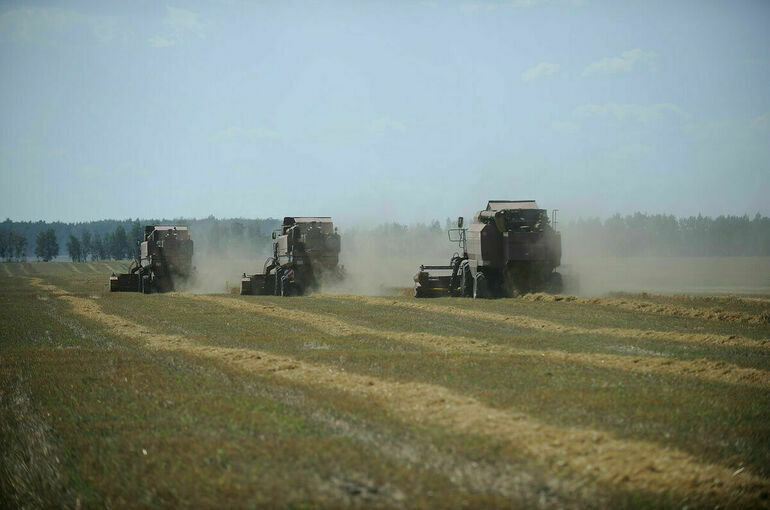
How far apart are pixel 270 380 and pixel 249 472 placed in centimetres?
584

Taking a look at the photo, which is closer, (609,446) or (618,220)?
(609,446)

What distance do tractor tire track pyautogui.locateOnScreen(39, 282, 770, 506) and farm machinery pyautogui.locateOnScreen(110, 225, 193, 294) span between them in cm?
3724

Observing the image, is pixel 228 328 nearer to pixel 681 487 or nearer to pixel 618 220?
pixel 681 487

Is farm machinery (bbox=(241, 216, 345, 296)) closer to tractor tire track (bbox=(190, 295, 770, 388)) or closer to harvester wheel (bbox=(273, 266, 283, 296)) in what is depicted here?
harvester wheel (bbox=(273, 266, 283, 296))

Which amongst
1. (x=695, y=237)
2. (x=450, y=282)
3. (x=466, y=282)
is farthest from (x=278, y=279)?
(x=695, y=237)

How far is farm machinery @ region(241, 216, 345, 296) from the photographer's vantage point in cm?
4328

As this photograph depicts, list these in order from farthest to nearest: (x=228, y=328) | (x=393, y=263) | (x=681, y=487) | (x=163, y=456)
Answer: (x=393, y=263), (x=228, y=328), (x=163, y=456), (x=681, y=487)

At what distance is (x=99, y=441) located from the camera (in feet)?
32.3

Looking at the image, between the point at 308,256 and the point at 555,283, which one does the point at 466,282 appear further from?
the point at 308,256

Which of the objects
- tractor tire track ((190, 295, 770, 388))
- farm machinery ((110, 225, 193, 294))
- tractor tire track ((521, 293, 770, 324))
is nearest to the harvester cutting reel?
tractor tire track ((521, 293, 770, 324))

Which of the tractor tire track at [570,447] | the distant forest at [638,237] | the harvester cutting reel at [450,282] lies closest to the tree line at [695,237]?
the distant forest at [638,237]

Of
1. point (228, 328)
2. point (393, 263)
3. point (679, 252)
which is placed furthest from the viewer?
point (679, 252)

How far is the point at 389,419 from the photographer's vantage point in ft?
34.8

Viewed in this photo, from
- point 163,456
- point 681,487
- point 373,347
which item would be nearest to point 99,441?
point 163,456
